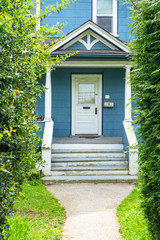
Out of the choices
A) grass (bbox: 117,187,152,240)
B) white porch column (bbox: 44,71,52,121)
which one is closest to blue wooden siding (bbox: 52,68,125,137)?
white porch column (bbox: 44,71,52,121)

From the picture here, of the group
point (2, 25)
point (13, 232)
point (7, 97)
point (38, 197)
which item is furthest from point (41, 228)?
point (2, 25)

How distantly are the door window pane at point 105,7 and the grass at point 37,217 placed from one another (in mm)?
7620

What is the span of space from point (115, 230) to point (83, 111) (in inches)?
236

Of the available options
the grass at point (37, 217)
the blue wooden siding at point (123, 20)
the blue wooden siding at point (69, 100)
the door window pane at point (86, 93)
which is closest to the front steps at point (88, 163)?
the grass at point (37, 217)

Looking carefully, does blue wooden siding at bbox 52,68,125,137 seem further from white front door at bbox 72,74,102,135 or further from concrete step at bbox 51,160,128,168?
concrete step at bbox 51,160,128,168

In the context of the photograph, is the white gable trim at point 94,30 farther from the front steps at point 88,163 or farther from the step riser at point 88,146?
the front steps at point 88,163

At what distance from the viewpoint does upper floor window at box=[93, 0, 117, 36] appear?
31.8ft

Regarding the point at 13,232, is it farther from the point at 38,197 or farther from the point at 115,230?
the point at 38,197

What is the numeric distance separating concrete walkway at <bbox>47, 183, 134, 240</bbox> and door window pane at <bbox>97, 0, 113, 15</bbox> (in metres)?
7.26

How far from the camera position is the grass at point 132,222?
3.12 m

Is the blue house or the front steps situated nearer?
the front steps

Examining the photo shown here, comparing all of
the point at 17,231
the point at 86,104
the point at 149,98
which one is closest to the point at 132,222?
the point at 17,231

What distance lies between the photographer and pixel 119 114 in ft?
29.9

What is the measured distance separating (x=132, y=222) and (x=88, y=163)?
348 centimetres
